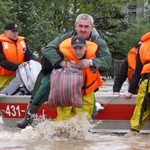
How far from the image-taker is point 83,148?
7539mm

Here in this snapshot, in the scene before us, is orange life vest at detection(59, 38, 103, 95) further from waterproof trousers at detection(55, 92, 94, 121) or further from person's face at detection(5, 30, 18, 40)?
person's face at detection(5, 30, 18, 40)

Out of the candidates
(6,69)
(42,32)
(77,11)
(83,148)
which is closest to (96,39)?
(83,148)

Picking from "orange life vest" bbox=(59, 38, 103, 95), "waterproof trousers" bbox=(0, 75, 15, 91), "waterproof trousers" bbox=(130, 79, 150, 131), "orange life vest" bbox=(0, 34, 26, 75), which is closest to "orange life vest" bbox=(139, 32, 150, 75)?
"waterproof trousers" bbox=(130, 79, 150, 131)

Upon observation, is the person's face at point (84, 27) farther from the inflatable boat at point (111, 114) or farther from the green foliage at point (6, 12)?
the green foliage at point (6, 12)

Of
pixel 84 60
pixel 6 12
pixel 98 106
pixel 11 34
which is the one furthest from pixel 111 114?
pixel 6 12

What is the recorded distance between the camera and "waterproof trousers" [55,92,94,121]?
8234 mm

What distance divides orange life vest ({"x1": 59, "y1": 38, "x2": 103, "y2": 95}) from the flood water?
366 millimetres

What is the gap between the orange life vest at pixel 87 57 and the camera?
823 centimetres

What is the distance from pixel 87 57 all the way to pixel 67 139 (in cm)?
107

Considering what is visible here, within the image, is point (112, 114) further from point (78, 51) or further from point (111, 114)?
point (78, 51)

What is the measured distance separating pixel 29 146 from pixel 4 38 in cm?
347

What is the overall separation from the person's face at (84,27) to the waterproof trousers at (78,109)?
803 mm

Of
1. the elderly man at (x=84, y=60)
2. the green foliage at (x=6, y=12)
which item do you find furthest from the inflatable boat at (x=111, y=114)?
the green foliage at (x=6, y=12)

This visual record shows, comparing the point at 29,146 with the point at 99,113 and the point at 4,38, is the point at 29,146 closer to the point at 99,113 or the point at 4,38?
the point at 99,113
